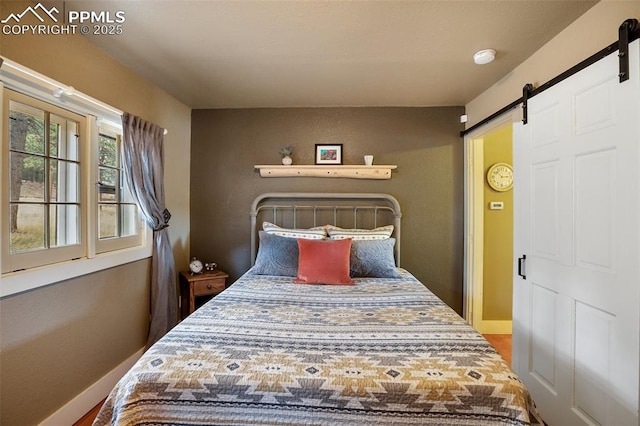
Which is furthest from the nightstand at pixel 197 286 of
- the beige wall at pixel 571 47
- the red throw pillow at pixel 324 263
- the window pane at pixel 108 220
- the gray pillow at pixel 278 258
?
the beige wall at pixel 571 47

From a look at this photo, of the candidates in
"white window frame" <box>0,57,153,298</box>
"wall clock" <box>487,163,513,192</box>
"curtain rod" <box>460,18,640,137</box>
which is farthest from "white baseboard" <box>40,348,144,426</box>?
"wall clock" <box>487,163,513,192</box>

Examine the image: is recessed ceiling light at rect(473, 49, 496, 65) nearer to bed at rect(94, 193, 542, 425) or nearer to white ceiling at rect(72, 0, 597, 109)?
white ceiling at rect(72, 0, 597, 109)

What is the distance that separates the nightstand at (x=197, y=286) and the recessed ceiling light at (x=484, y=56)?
2.87 meters

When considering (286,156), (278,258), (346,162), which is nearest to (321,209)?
(346,162)

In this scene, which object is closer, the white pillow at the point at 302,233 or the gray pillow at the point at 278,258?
the gray pillow at the point at 278,258

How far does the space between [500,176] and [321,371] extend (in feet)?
9.59

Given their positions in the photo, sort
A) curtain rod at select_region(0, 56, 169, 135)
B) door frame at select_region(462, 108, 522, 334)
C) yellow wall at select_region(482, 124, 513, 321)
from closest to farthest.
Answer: curtain rod at select_region(0, 56, 169, 135) < door frame at select_region(462, 108, 522, 334) < yellow wall at select_region(482, 124, 513, 321)

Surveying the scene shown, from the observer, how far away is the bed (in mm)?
977

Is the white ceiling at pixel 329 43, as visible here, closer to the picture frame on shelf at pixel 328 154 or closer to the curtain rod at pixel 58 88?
the curtain rod at pixel 58 88

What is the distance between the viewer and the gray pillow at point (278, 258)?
8.00 feet

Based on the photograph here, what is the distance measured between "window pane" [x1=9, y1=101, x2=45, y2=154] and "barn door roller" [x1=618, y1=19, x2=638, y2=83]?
3.00 meters

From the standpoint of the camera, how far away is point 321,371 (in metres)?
1.05

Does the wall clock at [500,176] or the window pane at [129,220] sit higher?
the wall clock at [500,176]

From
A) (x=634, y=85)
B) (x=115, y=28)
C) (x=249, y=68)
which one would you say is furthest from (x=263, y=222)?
(x=634, y=85)
